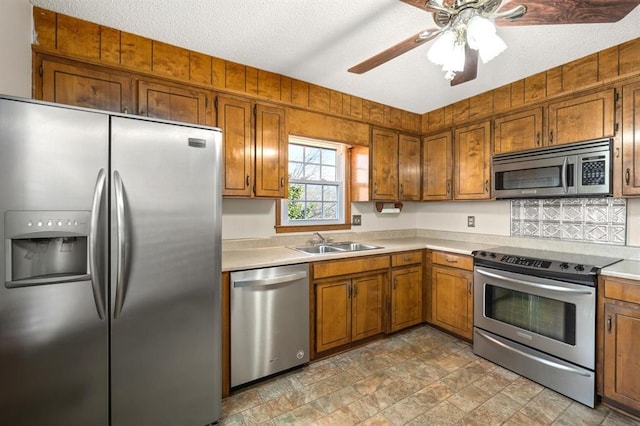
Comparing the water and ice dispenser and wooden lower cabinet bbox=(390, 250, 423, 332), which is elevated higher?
the water and ice dispenser

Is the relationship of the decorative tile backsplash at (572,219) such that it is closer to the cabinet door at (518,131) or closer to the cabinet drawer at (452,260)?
the cabinet door at (518,131)

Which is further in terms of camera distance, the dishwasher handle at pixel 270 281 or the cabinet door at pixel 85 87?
the dishwasher handle at pixel 270 281

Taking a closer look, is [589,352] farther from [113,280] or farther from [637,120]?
[113,280]

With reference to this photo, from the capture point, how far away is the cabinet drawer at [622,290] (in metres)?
1.76

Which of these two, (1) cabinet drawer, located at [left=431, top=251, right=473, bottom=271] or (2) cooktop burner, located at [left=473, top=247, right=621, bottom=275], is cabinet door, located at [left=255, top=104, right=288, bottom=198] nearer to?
(1) cabinet drawer, located at [left=431, top=251, right=473, bottom=271]

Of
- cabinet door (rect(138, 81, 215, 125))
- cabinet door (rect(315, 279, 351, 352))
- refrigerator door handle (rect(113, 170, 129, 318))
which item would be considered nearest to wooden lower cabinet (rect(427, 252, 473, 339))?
cabinet door (rect(315, 279, 351, 352))

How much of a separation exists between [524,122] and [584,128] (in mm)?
449

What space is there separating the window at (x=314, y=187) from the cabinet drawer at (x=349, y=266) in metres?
0.68

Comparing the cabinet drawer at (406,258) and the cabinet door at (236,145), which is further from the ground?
the cabinet door at (236,145)

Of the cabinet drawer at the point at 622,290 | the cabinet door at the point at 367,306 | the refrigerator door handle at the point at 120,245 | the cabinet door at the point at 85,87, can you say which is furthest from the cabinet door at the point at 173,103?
the cabinet drawer at the point at 622,290

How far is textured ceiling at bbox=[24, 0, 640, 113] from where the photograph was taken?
1674 millimetres

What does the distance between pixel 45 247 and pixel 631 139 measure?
362 cm

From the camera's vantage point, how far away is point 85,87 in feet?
6.02

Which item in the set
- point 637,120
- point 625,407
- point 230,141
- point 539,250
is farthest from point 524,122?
point 230,141
